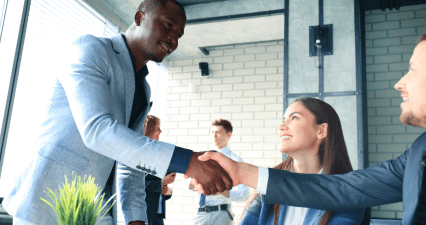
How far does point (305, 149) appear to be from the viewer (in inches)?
76.4

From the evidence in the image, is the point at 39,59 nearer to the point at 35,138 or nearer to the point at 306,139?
the point at 35,138

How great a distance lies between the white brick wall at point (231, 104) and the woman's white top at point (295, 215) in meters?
4.31

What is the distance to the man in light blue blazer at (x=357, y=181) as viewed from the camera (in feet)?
4.29

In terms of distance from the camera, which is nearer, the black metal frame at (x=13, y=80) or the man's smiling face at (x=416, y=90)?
the man's smiling face at (x=416, y=90)

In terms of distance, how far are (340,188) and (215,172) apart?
1.80ft

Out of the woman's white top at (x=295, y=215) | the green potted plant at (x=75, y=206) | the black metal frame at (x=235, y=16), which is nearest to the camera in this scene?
the green potted plant at (x=75, y=206)

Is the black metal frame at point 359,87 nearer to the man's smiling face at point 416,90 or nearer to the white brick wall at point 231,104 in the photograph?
the white brick wall at point 231,104

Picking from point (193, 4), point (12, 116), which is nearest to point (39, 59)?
point (12, 116)

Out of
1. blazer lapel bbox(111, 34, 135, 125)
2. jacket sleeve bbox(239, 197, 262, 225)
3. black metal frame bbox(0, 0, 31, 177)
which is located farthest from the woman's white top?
black metal frame bbox(0, 0, 31, 177)

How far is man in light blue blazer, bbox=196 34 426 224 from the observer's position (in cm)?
131

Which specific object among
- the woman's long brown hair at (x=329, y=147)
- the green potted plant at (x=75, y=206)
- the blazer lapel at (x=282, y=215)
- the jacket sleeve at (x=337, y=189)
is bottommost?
the blazer lapel at (x=282, y=215)

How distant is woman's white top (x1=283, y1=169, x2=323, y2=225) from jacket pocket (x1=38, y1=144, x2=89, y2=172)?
3.21ft

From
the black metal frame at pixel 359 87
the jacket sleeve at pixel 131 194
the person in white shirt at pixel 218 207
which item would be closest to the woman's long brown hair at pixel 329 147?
the jacket sleeve at pixel 131 194

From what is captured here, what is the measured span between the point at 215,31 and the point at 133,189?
452cm
